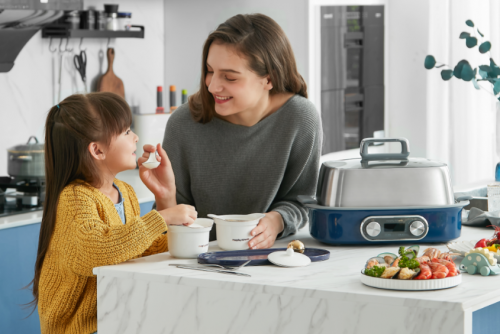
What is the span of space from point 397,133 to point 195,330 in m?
2.89

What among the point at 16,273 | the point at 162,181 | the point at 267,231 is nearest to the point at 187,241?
the point at 267,231

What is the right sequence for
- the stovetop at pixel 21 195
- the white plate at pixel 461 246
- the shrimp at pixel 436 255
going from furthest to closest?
the stovetop at pixel 21 195 → the white plate at pixel 461 246 → the shrimp at pixel 436 255

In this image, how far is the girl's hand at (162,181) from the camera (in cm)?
154

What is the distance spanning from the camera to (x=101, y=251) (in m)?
1.27

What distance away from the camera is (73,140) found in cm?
146

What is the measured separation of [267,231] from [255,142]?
32cm

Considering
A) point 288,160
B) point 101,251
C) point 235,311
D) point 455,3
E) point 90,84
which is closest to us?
point 235,311

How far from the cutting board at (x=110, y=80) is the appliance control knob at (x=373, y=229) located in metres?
2.16

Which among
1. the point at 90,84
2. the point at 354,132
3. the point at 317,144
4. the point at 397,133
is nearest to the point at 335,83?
the point at 354,132

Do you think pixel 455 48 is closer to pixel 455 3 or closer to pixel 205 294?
pixel 455 3

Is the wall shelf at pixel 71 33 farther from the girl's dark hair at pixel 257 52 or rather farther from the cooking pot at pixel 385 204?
the cooking pot at pixel 385 204

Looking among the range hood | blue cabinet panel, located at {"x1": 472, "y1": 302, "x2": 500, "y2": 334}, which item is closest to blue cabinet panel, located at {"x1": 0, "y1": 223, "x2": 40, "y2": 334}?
the range hood

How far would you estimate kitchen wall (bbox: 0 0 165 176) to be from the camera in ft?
9.46

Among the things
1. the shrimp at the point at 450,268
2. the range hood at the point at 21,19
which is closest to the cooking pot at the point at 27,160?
the range hood at the point at 21,19
